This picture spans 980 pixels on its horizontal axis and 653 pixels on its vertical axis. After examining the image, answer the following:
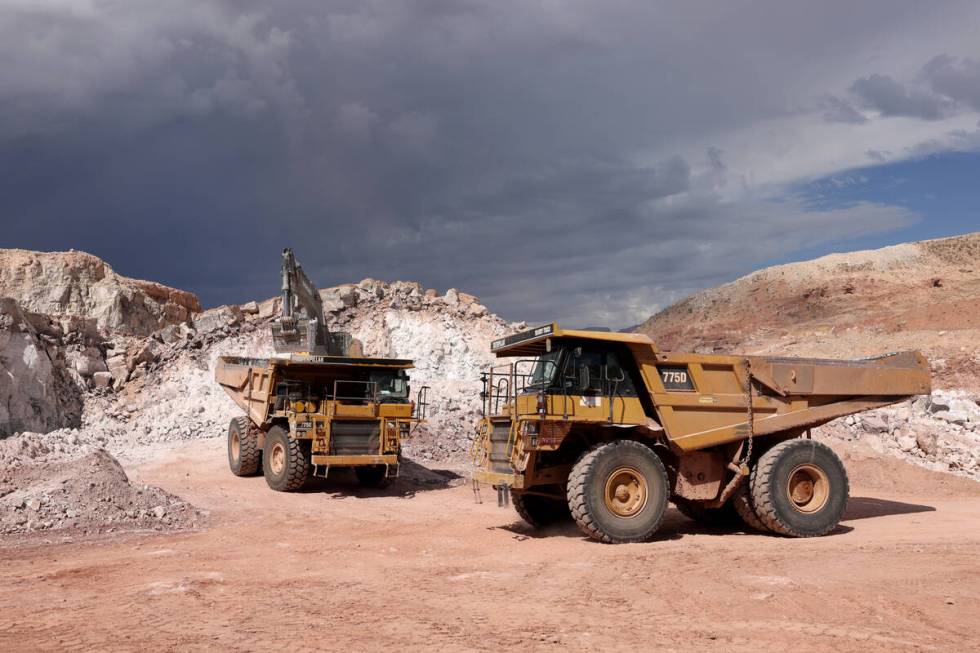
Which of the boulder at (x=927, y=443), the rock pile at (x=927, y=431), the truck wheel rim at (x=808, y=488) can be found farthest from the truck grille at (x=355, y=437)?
the boulder at (x=927, y=443)

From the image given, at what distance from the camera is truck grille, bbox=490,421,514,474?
10.5 meters

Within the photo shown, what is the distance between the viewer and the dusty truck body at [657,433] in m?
9.96

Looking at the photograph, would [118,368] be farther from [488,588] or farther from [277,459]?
[488,588]

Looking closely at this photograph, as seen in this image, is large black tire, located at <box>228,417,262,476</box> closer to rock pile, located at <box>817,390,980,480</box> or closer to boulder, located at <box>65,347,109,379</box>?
boulder, located at <box>65,347,109,379</box>

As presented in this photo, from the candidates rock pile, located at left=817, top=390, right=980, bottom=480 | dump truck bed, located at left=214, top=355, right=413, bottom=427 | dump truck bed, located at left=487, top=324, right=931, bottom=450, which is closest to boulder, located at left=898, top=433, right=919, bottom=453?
rock pile, located at left=817, top=390, right=980, bottom=480

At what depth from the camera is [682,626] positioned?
6344 millimetres

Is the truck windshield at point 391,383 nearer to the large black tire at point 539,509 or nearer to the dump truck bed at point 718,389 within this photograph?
the dump truck bed at point 718,389

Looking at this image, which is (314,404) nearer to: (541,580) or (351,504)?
(351,504)

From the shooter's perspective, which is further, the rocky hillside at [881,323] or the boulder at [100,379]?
the boulder at [100,379]

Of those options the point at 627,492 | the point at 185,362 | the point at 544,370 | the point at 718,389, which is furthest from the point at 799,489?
the point at 185,362

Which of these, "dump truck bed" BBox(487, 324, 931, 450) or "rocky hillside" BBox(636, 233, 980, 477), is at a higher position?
"rocky hillside" BBox(636, 233, 980, 477)

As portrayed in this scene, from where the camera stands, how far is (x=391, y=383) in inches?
640

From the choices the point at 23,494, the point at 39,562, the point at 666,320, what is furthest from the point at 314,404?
the point at 666,320

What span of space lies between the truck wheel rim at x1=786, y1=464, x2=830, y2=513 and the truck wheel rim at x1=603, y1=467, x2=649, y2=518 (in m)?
2.21
